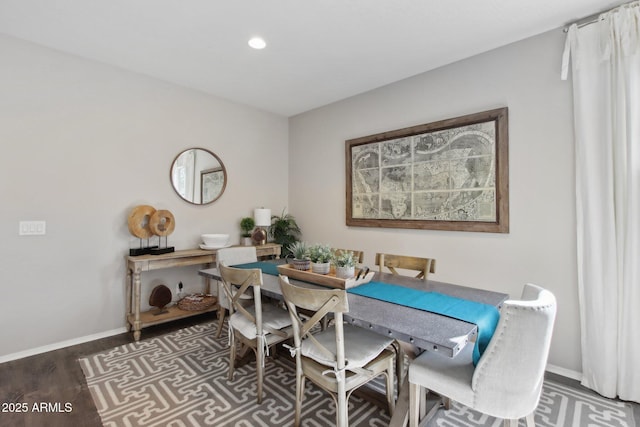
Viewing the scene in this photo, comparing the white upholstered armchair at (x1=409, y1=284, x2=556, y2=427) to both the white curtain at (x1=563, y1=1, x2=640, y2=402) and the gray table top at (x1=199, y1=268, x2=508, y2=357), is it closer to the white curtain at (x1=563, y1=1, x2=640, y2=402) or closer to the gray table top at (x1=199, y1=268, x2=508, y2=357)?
the gray table top at (x1=199, y1=268, x2=508, y2=357)

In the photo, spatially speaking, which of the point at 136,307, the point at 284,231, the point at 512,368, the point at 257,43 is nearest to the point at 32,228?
the point at 136,307

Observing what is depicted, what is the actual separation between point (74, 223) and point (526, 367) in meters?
3.62

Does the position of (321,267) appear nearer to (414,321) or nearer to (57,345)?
(414,321)

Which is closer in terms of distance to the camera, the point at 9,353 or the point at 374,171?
the point at 9,353

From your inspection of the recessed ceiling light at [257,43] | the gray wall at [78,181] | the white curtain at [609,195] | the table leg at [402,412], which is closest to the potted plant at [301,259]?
the table leg at [402,412]

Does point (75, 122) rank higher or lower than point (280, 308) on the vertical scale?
higher

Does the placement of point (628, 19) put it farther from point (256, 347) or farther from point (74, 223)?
point (74, 223)

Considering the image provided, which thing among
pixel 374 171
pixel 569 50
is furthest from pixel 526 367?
pixel 374 171

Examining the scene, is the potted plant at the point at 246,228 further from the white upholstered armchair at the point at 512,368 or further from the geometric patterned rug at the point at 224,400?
the white upholstered armchair at the point at 512,368

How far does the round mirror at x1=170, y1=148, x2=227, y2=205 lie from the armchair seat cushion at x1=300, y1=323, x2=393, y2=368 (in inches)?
101

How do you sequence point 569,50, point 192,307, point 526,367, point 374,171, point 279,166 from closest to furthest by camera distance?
point 526,367
point 569,50
point 192,307
point 374,171
point 279,166

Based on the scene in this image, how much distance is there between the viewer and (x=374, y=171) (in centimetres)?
366

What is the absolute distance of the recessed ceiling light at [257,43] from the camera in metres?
2.61

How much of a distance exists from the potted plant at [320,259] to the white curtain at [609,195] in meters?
1.85
